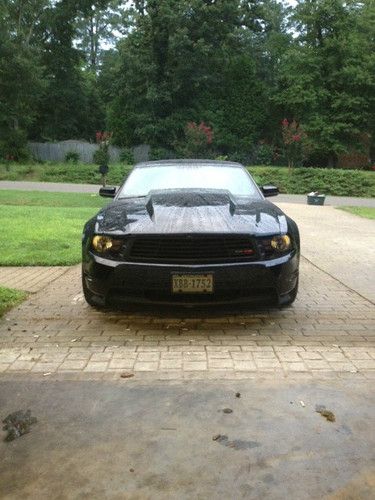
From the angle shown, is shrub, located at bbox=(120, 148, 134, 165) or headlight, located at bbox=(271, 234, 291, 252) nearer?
headlight, located at bbox=(271, 234, 291, 252)

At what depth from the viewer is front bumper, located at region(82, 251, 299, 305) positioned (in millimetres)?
4410

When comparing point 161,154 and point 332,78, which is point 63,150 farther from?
point 332,78

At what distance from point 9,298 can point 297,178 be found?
25.7 meters

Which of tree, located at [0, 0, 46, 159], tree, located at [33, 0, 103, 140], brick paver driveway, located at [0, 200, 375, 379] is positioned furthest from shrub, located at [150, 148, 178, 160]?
brick paver driveway, located at [0, 200, 375, 379]

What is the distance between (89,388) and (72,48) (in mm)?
47011

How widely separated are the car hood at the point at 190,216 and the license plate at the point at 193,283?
387 mm

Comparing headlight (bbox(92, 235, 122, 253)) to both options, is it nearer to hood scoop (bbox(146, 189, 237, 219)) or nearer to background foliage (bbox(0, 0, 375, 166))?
hood scoop (bbox(146, 189, 237, 219))

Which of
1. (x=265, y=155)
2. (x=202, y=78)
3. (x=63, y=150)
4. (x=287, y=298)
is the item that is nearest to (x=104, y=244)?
(x=287, y=298)

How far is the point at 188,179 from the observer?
20.8ft

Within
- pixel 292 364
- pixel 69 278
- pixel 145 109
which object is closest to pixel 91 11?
pixel 145 109

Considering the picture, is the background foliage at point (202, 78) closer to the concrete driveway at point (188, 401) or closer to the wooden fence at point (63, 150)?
the wooden fence at point (63, 150)

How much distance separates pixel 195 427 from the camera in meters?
2.91

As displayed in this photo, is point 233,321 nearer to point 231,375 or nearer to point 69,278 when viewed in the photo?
point 231,375

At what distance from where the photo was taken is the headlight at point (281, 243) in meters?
4.62
